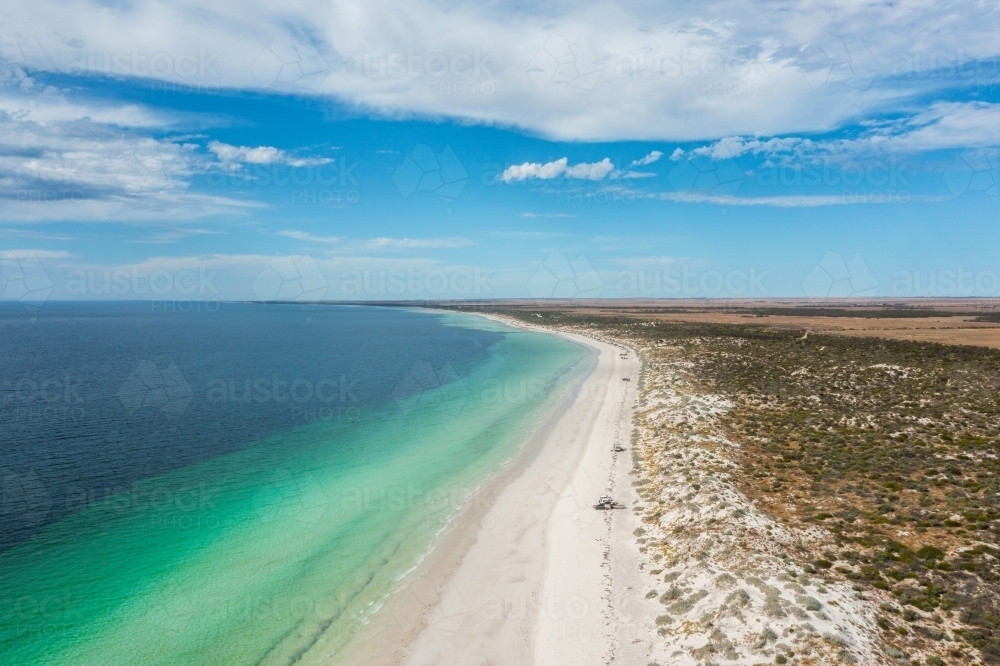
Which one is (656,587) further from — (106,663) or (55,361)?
(55,361)


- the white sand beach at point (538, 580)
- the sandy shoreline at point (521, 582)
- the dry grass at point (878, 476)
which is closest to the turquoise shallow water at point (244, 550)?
the sandy shoreline at point (521, 582)

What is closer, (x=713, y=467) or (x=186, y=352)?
(x=713, y=467)

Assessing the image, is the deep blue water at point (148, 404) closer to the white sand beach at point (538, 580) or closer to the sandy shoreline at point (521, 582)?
the sandy shoreline at point (521, 582)

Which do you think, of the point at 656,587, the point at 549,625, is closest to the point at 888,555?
the point at 656,587

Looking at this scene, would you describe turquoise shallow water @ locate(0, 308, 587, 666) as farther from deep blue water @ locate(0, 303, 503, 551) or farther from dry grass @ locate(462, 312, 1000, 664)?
dry grass @ locate(462, 312, 1000, 664)

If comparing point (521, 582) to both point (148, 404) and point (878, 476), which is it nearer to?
point (878, 476)

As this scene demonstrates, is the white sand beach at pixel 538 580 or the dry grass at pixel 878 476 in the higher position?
the dry grass at pixel 878 476

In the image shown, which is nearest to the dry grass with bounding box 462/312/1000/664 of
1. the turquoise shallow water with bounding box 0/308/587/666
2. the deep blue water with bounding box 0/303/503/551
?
the turquoise shallow water with bounding box 0/308/587/666
